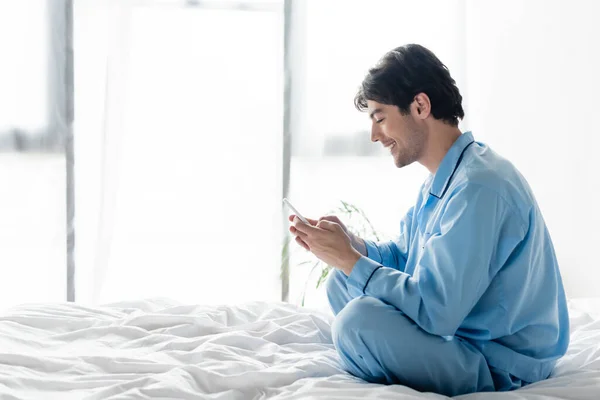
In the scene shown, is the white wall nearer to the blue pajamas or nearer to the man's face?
the man's face

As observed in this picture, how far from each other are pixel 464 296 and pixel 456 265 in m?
0.06

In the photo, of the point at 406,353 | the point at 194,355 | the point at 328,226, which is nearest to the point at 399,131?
the point at 328,226

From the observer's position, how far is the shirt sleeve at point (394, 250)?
1.94 m

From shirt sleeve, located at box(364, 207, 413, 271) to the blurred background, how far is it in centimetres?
116

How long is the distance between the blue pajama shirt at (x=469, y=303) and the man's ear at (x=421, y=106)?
7.1 inches

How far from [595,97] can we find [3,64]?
2.55 m

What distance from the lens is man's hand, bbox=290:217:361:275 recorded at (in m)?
1.54

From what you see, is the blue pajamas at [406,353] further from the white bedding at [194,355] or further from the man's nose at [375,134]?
the man's nose at [375,134]

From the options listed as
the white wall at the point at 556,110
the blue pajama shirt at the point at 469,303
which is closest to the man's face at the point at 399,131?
the blue pajama shirt at the point at 469,303

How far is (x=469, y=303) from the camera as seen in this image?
4.57 ft

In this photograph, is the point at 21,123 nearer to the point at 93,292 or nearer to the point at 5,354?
the point at 93,292

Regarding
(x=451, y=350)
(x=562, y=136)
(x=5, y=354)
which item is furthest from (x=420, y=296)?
(x=562, y=136)

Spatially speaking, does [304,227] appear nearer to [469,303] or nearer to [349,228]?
[469,303]

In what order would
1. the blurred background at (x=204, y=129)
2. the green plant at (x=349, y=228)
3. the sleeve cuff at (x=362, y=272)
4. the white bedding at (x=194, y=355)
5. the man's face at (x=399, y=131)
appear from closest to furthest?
the white bedding at (x=194, y=355) → the sleeve cuff at (x=362, y=272) → the man's face at (x=399, y=131) → the blurred background at (x=204, y=129) → the green plant at (x=349, y=228)
